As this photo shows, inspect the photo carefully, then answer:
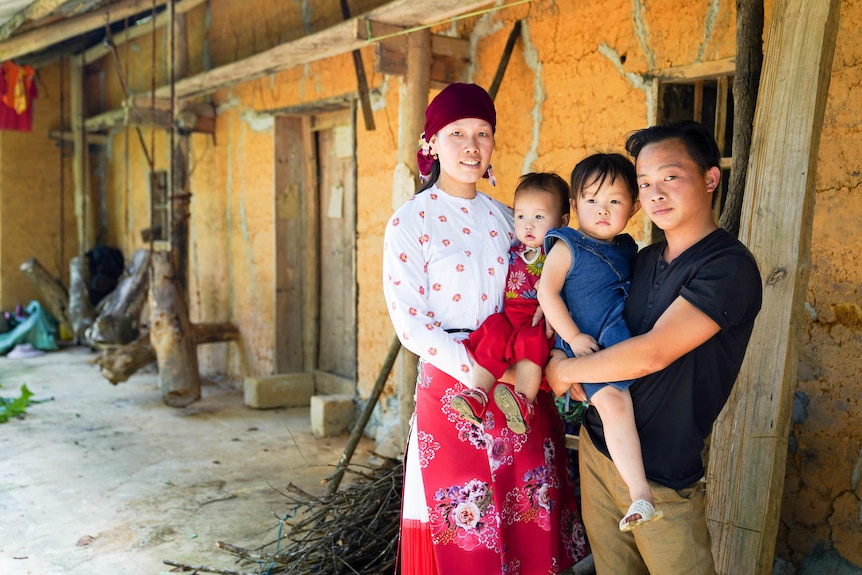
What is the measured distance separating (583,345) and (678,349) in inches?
11.9

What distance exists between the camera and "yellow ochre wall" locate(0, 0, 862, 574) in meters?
2.84

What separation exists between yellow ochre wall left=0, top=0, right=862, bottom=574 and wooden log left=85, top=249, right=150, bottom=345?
0.71 metres

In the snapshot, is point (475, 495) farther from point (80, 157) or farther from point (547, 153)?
point (80, 157)

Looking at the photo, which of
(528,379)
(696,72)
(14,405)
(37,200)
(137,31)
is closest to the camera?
(528,379)

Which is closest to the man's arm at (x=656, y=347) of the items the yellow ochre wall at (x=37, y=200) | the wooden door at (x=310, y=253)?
the wooden door at (x=310, y=253)

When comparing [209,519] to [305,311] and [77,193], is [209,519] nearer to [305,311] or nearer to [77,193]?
[305,311]

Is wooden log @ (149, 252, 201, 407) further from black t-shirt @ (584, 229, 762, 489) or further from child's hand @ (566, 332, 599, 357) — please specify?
black t-shirt @ (584, 229, 762, 489)

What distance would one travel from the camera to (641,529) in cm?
183

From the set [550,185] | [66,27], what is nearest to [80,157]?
[66,27]

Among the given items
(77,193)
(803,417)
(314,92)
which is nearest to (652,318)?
(803,417)

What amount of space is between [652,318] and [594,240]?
0.31 metres

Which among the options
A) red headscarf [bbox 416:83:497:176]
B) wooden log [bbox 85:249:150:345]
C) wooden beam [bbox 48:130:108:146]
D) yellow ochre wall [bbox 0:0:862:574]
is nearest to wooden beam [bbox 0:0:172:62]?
yellow ochre wall [bbox 0:0:862:574]

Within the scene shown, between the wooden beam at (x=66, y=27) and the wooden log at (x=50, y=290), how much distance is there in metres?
3.13

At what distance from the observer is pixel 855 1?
2.74 metres
